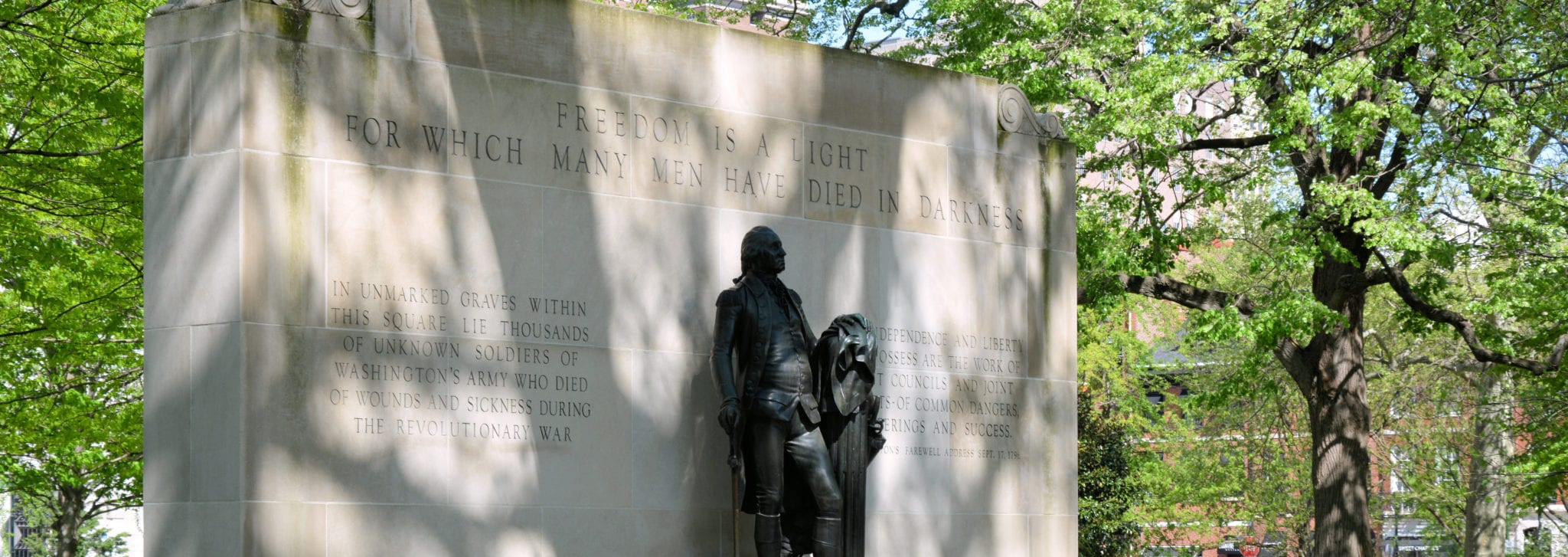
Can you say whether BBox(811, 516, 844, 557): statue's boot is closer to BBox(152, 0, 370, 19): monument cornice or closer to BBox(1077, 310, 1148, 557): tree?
BBox(152, 0, 370, 19): monument cornice

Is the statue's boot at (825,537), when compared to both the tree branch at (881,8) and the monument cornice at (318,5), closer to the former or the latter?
the monument cornice at (318,5)

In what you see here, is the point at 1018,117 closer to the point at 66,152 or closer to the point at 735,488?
the point at 735,488

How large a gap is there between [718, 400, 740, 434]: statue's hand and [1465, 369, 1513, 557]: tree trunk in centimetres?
2480

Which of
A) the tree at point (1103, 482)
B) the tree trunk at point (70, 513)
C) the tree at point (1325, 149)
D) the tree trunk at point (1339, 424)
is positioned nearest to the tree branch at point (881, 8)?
the tree at point (1325, 149)

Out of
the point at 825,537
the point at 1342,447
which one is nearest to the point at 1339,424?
the point at 1342,447

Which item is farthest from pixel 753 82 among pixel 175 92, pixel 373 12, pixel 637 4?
pixel 637 4

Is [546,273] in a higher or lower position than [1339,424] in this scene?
higher

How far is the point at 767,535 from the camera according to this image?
10.8 meters

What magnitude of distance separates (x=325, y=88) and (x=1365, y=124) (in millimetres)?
15397

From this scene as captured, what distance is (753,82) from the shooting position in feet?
39.4

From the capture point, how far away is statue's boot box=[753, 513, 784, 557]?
→ 10.8 metres

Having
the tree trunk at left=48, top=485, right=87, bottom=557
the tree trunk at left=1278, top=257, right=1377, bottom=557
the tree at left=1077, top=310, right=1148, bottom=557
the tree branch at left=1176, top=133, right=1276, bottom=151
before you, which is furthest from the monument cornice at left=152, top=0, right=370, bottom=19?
the tree trunk at left=48, top=485, right=87, bottom=557

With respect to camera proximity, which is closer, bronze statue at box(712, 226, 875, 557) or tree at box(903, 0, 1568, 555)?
bronze statue at box(712, 226, 875, 557)

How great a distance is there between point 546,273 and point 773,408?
1.67 metres
